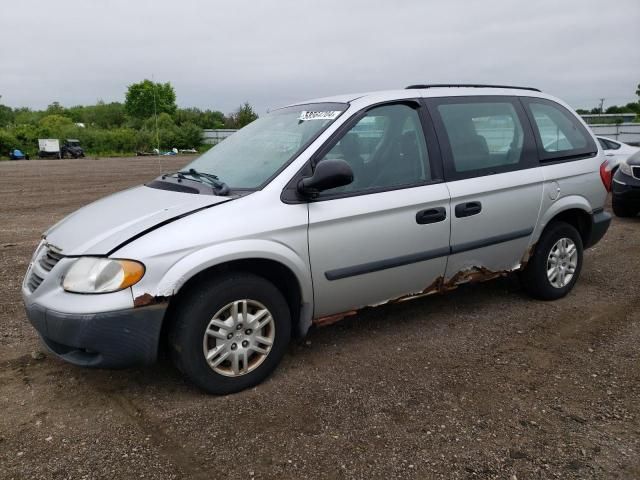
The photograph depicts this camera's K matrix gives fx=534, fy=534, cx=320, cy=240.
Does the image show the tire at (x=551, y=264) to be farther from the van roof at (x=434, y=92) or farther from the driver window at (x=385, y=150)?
the driver window at (x=385, y=150)

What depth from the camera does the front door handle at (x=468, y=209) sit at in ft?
12.5

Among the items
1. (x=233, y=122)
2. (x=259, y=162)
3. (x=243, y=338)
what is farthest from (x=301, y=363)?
(x=233, y=122)

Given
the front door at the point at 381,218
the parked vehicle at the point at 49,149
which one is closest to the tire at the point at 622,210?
the front door at the point at 381,218

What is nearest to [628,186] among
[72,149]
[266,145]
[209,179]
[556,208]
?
[556,208]

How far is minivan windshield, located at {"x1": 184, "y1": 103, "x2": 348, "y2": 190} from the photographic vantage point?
3.40 m

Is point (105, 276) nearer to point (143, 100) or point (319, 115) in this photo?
point (319, 115)

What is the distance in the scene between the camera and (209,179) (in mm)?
3535

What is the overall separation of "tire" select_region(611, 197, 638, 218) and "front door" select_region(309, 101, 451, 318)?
672 cm

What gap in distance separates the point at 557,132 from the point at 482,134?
0.94m

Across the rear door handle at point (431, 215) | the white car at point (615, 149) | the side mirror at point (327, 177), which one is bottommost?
the rear door handle at point (431, 215)

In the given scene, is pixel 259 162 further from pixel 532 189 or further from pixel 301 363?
pixel 532 189

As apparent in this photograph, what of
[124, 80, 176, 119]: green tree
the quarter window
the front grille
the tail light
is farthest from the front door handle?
[124, 80, 176, 119]: green tree

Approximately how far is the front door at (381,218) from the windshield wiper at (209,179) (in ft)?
1.80

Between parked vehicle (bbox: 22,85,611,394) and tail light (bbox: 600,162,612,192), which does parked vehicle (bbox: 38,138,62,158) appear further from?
tail light (bbox: 600,162,612,192)
